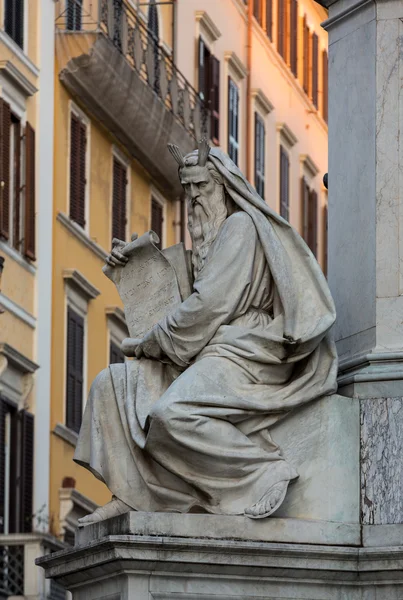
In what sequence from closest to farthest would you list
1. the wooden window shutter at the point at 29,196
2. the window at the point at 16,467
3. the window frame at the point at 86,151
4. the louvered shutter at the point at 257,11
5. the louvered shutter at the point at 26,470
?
the window at the point at 16,467
the louvered shutter at the point at 26,470
the wooden window shutter at the point at 29,196
the window frame at the point at 86,151
the louvered shutter at the point at 257,11

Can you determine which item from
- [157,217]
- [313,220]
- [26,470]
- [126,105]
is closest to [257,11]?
[313,220]

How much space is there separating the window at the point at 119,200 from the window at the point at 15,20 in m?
4.22

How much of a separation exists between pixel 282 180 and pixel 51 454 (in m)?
14.8

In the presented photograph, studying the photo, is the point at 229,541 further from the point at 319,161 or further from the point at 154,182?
the point at 319,161

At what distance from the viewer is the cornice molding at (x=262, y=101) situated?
46.7m

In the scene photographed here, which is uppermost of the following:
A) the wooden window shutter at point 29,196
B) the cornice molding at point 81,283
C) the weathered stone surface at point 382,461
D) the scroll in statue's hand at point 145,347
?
the wooden window shutter at point 29,196

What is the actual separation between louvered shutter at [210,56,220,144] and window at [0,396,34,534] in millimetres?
10428

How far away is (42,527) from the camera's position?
108ft

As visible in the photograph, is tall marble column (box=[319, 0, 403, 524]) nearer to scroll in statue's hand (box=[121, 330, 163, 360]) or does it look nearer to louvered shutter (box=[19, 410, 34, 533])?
scroll in statue's hand (box=[121, 330, 163, 360])

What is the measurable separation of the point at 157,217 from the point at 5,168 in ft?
24.6

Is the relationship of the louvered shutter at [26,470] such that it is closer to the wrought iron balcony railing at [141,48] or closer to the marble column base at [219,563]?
the wrought iron balcony railing at [141,48]

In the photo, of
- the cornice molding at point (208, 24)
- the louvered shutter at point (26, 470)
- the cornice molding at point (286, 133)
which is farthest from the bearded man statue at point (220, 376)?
the cornice molding at point (286, 133)

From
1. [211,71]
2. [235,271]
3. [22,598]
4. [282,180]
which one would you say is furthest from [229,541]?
[282,180]

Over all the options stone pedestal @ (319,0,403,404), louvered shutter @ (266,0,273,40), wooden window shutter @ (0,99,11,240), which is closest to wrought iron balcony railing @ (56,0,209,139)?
wooden window shutter @ (0,99,11,240)
